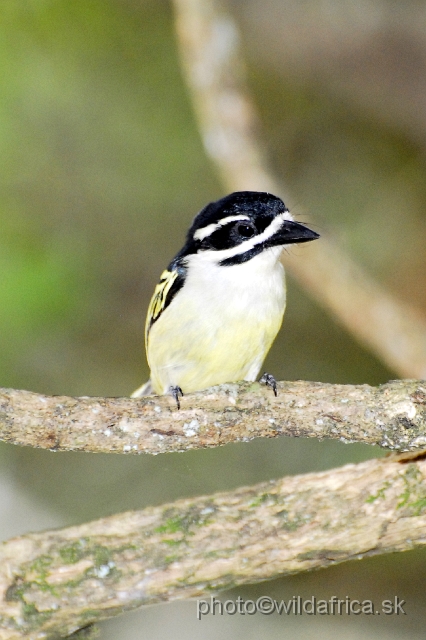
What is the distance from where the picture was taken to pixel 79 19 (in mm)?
7539

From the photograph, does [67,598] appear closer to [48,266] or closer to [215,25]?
[48,266]

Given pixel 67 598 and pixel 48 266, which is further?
pixel 48 266

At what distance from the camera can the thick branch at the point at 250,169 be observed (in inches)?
228

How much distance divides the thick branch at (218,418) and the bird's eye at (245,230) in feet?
3.44

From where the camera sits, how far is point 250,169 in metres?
5.93

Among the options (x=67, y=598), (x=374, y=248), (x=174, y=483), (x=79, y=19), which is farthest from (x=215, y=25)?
(x=67, y=598)

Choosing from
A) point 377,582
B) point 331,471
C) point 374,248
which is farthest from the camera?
point 374,248

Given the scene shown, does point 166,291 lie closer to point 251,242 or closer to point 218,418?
point 251,242

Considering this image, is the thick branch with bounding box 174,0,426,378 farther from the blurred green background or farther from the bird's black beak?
the bird's black beak

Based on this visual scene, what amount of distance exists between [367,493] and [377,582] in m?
3.20

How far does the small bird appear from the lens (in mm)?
4082

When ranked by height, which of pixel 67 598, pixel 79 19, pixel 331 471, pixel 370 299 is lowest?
pixel 67 598

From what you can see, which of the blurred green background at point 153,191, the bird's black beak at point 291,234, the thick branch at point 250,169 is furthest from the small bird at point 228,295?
the blurred green background at point 153,191

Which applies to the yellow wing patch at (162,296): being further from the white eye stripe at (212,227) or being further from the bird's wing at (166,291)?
the white eye stripe at (212,227)
